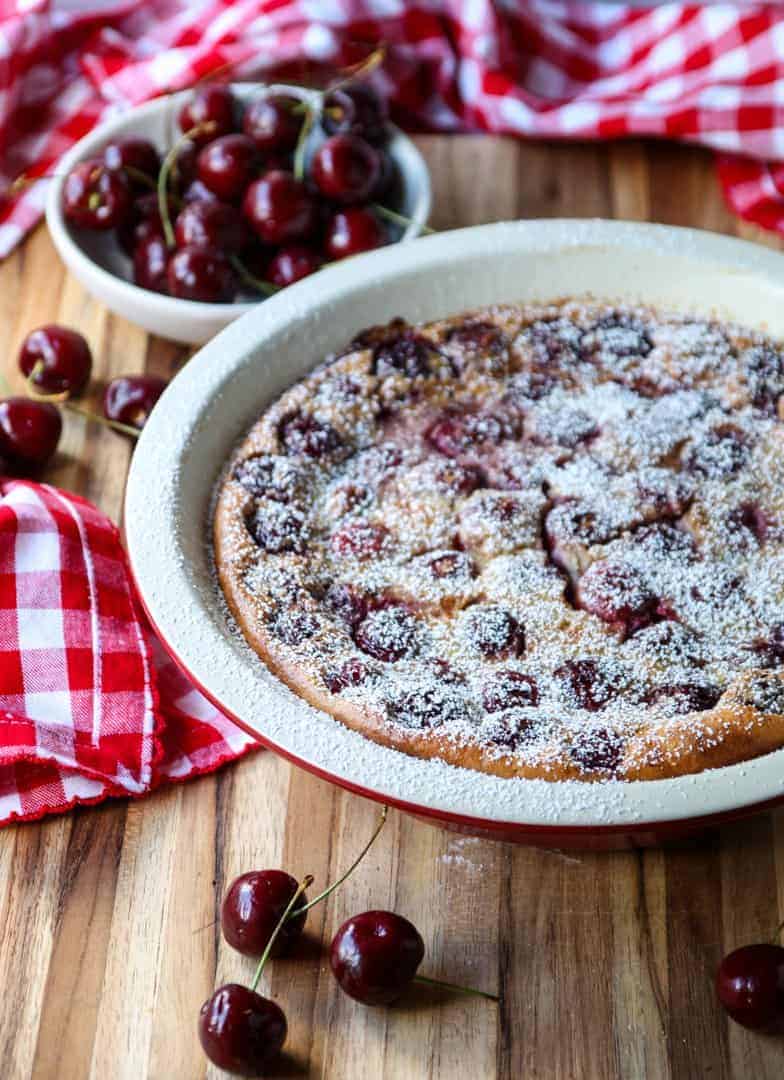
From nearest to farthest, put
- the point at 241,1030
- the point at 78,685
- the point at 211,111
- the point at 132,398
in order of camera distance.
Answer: the point at 241,1030, the point at 78,685, the point at 132,398, the point at 211,111

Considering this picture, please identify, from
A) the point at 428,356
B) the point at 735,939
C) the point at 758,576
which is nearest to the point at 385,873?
the point at 735,939

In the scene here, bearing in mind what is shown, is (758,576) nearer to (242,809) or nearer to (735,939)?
(735,939)

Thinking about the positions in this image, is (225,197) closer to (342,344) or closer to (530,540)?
(342,344)

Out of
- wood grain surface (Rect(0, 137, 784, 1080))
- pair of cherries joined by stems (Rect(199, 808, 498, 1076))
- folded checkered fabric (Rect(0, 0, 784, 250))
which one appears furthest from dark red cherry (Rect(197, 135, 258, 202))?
pair of cherries joined by stems (Rect(199, 808, 498, 1076))

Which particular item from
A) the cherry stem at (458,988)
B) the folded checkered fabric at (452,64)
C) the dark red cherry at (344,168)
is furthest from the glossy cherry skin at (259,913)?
the folded checkered fabric at (452,64)

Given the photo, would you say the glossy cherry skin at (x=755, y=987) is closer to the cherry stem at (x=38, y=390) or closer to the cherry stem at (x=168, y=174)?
the cherry stem at (x=38, y=390)

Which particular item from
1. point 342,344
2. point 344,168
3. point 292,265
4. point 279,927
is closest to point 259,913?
point 279,927
